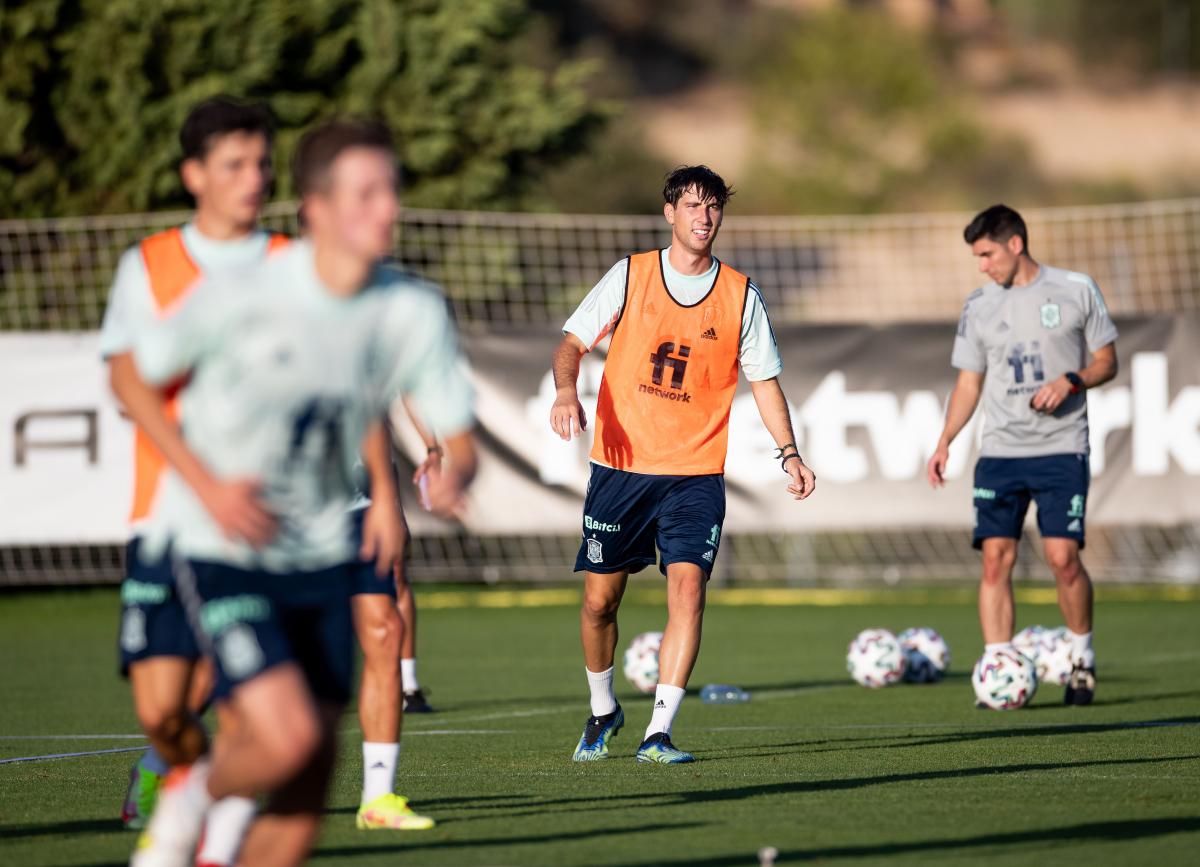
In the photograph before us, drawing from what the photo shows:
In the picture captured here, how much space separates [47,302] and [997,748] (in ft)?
41.7

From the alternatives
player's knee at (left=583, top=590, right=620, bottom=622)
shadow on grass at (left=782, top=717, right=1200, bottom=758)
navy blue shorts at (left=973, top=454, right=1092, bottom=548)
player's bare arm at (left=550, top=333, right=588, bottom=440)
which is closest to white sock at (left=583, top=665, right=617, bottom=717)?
player's knee at (left=583, top=590, right=620, bottom=622)

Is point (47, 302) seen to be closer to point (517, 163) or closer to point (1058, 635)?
point (517, 163)

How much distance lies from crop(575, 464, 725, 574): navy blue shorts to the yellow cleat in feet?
6.74

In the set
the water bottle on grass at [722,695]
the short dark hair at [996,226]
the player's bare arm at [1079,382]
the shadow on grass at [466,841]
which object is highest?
the short dark hair at [996,226]

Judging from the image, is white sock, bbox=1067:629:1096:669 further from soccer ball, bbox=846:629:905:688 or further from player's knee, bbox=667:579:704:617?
player's knee, bbox=667:579:704:617

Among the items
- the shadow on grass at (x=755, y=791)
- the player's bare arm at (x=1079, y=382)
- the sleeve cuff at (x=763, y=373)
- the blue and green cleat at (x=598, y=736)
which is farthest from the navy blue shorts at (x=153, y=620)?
the player's bare arm at (x=1079, y=382)

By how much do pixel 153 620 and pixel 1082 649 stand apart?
6.32 m

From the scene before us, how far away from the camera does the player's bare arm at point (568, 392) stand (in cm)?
727

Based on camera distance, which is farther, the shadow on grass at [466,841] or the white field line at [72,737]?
the white field line at [72,737]

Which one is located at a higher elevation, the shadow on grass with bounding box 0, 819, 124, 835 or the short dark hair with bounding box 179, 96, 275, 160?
the short dark hair with bounding box 179, 96, 275, 160

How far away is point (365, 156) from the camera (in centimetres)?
436

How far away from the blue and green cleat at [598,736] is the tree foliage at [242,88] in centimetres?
1300

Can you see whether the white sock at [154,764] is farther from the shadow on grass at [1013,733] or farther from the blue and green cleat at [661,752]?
the shadow on grass at [1013,733]

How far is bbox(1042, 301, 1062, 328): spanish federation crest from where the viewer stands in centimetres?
1020
